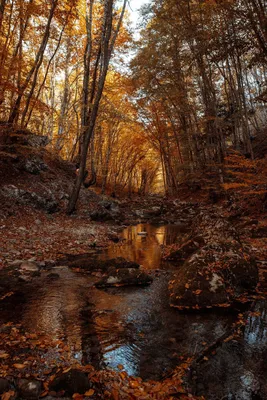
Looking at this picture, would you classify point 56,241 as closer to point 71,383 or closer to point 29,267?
point 29,267

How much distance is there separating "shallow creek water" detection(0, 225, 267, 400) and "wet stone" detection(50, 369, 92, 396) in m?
0.45

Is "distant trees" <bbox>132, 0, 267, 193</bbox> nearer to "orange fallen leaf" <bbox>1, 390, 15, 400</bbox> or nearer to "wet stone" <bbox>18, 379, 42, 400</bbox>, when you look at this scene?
"wet stone" <bbox>18, 379, 42, 400</bbox>

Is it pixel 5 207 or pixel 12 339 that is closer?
pixel 12 339

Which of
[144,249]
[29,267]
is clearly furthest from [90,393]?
[144,249]

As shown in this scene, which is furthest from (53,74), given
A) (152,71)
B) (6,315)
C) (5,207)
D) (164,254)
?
(6,315)

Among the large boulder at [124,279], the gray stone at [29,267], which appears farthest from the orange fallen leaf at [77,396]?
the gray stone at [29,267]

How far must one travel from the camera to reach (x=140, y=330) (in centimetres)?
394

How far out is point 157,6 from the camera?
656 inches

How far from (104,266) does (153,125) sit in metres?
22.4

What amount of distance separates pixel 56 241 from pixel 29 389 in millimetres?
7004

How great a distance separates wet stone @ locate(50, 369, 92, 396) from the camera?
99.1 inches

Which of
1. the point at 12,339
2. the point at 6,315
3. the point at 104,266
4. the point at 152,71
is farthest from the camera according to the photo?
the point at 152,71

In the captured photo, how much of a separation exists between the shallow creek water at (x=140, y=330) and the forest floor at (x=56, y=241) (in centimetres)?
18

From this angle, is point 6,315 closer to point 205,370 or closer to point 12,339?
point 12,339
